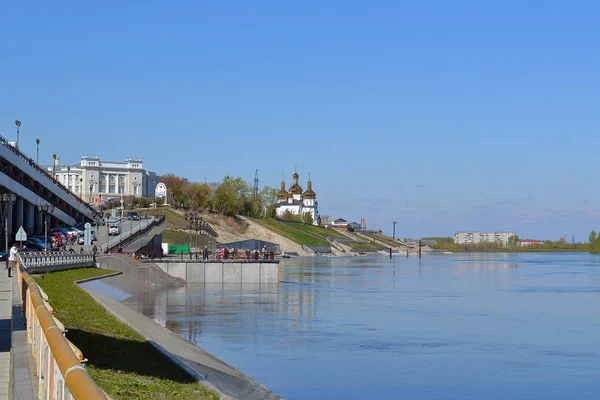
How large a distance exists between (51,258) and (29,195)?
4671 centimetres

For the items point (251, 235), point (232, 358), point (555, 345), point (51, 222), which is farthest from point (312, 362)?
point (251, 235)

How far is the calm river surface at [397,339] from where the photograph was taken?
27.8 meters

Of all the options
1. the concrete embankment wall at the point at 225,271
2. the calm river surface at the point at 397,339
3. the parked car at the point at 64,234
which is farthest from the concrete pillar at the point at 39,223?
the calm river surface at the point at 397,339

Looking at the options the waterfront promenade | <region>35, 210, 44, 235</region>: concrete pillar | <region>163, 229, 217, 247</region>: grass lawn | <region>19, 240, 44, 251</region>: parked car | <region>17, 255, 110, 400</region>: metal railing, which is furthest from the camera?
<region>163, 229, 217, 247</region>: grass lawn

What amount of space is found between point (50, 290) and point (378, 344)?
14646mm

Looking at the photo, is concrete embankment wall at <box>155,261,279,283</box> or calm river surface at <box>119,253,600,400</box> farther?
concrete embankment wall at <box>155,261,279,283</box>

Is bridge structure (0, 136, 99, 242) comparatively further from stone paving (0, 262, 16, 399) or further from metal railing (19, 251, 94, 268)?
stone paving (0, 262, 16, 399)

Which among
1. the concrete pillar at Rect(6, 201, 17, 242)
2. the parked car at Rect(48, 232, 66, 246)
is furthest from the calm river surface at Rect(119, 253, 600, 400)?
the concrete pillar at Rect(6, 201, 17, 242)

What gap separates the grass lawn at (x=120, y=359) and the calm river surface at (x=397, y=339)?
4.69 m

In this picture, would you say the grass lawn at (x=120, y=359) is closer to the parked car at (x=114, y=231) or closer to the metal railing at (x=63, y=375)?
the metal railing at (x=63, y=375)

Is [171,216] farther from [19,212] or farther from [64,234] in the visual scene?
[64,234]

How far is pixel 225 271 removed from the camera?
79.6 m

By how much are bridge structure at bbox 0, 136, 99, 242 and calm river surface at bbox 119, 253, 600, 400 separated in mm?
33440

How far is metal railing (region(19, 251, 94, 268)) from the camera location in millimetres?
50312
